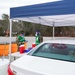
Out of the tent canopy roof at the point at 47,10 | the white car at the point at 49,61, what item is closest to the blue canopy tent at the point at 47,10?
the tent canopy roof at the point at 47,10

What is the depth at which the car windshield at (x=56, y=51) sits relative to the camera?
3342mm

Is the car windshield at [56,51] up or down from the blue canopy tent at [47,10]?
down

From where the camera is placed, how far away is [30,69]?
2.65m

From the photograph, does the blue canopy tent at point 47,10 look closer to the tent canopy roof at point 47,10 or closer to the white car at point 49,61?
the tent canopy roof at point 47,10

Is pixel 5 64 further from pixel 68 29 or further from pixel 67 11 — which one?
pixel 68 29

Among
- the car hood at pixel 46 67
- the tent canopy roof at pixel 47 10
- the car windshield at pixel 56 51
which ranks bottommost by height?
the car hood at pixel 46 67

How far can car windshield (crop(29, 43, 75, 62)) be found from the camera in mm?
3342

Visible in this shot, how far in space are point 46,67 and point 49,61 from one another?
37 cm

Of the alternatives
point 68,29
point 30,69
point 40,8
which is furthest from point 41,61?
point 68,29

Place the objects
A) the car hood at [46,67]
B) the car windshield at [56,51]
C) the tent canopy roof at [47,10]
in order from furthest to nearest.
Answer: the tent canopy roof at [47,10]
the car windshield at [56,51]
the car hood at [46,67]

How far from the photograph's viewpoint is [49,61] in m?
3.09

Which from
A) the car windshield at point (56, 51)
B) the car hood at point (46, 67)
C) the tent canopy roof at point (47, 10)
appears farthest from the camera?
the tent canopy roof at point (47, 10)

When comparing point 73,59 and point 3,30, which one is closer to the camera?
point 73,59

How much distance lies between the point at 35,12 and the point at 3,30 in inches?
1633
